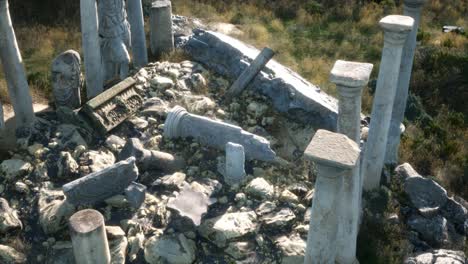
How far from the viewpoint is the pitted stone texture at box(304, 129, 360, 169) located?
4906mm

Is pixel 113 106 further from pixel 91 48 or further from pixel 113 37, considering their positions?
pixel 113 37

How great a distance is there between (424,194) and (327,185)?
4.12 metres

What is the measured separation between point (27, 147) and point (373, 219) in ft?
17.8

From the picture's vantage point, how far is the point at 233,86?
32.4 ft

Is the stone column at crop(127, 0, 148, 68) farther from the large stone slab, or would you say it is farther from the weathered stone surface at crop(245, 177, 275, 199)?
the weathered stone surface at crop(245, 177, 275, 199)

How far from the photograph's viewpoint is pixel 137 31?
10578mm

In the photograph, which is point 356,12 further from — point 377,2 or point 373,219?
point 373,219

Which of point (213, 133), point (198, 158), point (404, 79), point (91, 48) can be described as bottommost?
point (198, 158)

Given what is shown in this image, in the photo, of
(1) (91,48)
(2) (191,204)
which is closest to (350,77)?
(2) (191,204)

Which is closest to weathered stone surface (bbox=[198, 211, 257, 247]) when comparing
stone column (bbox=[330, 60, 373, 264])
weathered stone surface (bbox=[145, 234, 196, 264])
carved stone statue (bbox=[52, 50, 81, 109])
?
weathered stone surface (bbox=[145, 234, 196, 264])

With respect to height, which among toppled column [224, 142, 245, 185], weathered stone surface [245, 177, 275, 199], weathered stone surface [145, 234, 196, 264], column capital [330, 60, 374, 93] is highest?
column capital [330, 60, 374, 93]

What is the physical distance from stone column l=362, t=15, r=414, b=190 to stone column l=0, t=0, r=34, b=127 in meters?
5.33

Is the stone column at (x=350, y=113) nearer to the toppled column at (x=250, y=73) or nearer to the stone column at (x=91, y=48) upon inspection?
the toppled column at (x=250, y=73)

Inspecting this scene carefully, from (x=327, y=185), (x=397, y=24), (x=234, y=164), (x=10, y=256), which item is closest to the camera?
(x=327, y=185)
